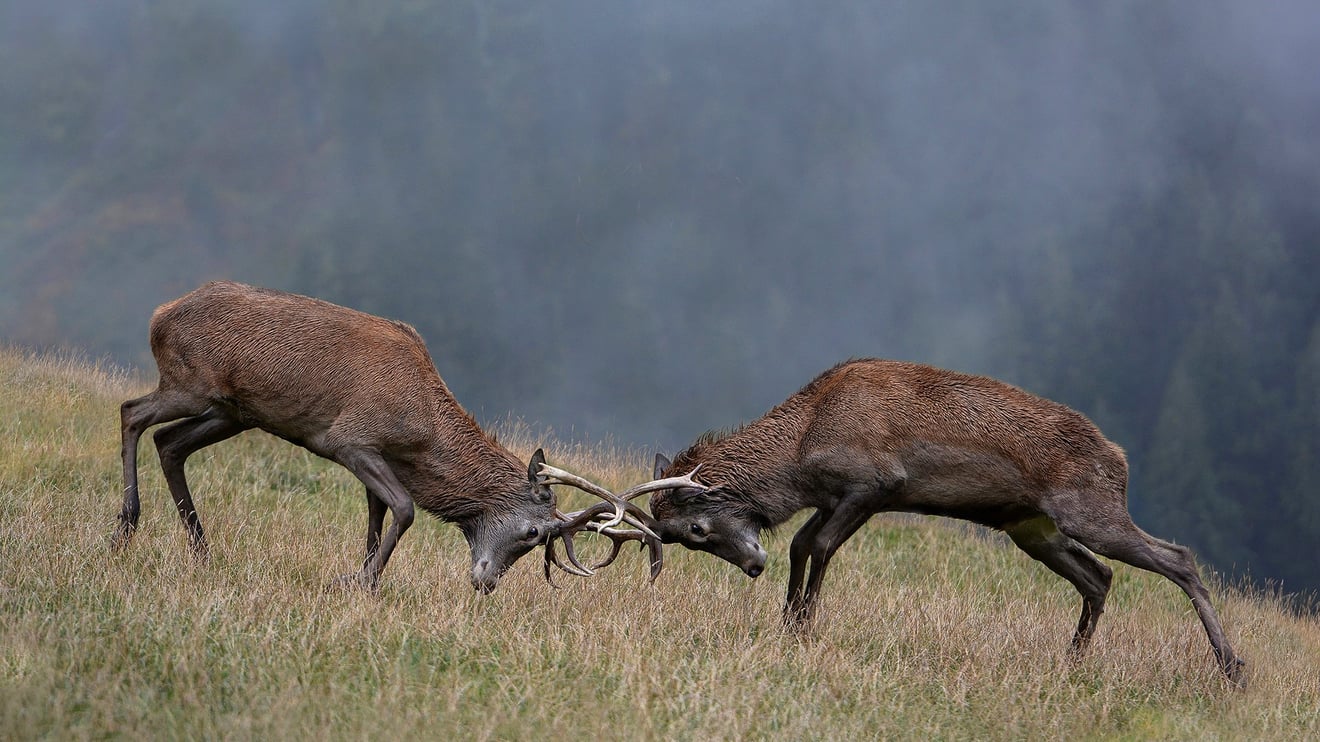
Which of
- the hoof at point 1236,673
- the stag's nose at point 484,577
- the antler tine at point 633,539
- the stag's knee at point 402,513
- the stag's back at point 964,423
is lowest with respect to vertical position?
the hoof at point 1236,673

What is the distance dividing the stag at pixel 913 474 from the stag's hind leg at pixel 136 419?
3428 mm

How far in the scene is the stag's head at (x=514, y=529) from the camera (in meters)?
9.04

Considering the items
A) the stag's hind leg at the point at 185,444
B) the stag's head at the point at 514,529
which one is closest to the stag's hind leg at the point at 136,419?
Result: the stag's hind leg at the point at 185,444

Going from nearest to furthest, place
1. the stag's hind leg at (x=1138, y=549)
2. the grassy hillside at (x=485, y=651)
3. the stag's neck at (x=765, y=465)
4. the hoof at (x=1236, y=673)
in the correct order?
the grassy hillside at (x=485, y=651), the hoof at (x=1236, y=673), the stag's hind leg at (x=1138, y=549), the stag's neck at (x=765, y=465)

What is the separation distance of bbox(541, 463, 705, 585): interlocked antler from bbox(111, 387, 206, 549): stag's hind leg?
2.54 m

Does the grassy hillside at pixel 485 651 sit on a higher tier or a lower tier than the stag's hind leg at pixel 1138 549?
lower

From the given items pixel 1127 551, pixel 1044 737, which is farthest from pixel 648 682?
pixel 1127 551

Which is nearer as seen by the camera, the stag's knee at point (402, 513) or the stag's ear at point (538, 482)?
the stag's knee at point (402, 513)

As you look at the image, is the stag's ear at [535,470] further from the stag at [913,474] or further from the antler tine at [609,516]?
the stag at [913,474]

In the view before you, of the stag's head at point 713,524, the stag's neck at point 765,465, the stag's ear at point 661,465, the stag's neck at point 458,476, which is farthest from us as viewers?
the stag's ear at point 661,465

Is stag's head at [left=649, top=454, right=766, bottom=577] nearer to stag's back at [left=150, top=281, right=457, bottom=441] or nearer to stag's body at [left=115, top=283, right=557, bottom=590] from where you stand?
stag's body at [left=115, top=283, right=557, bottom=590]

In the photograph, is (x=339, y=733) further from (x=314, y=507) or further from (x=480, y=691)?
(x=314, y=507)

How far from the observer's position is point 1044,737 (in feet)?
22.6

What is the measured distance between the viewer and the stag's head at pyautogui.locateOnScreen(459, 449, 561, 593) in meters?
9.04
